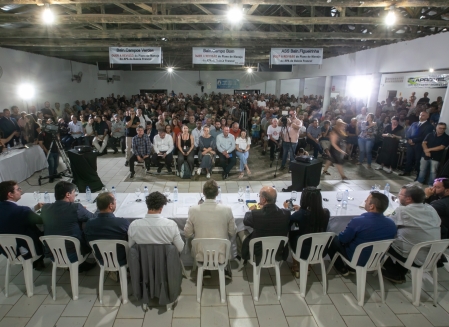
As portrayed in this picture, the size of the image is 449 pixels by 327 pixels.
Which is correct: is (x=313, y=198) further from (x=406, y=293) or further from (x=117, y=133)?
(x=117, y=133)

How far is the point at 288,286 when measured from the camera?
10.0 feet

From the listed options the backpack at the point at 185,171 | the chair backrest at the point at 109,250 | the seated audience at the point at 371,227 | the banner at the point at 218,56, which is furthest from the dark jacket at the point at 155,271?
the banner at the point at 218,56

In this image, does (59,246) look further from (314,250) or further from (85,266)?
(314,250)

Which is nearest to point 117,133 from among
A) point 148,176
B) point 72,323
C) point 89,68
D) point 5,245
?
point 148,176

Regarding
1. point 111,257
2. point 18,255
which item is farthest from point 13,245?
point 111,257

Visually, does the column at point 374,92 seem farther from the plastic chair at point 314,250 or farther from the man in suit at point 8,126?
the man in suit at point 8,126

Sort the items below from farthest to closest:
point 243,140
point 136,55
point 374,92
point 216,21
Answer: point 374,92, point 136,55, point 243,140, point 216,21

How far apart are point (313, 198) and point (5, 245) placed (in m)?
2.96

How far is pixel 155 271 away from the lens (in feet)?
8.32

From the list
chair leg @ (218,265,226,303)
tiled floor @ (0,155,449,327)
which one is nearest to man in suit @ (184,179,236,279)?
chair leg @ (218,265,226,303)

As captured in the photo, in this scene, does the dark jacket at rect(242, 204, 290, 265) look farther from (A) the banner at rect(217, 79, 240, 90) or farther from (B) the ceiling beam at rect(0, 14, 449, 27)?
(A) the banner at rect(217, 79, 240, 90)

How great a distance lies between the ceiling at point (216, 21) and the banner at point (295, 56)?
46 cm

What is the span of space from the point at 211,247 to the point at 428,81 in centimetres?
1179

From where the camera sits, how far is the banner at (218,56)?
24.7 feet
